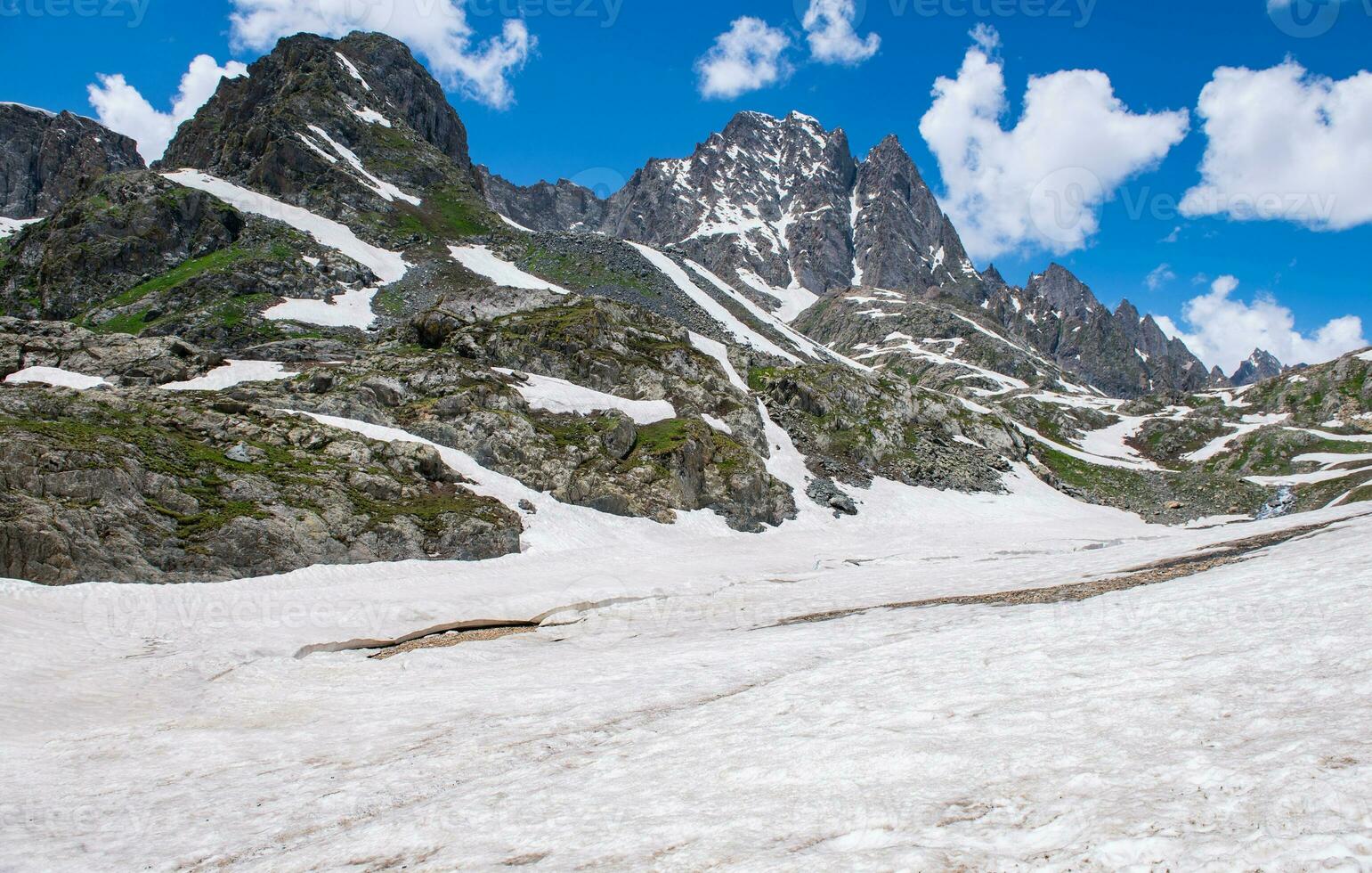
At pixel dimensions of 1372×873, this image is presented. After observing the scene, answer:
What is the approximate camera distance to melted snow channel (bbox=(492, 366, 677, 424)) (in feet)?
170

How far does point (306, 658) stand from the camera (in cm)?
1770

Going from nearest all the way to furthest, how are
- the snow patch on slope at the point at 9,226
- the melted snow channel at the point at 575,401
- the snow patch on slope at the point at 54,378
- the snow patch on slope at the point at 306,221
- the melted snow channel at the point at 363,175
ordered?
the snow patch on slope at the point at 54,378 → the melted snow channel at the point at 575,401 → the snow patch on slope at the point at 306,221 → the melted snow channel at the point at 363,175 → the snow patch on slope at the point at 9,226

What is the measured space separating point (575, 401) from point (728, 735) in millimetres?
44802

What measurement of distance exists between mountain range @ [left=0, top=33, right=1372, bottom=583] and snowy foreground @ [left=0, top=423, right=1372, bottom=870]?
7751 millimetres

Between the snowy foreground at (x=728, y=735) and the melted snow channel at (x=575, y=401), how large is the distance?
30.3 meters

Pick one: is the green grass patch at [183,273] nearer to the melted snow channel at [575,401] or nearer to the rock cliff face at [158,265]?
the rock cliff face at [158,265]

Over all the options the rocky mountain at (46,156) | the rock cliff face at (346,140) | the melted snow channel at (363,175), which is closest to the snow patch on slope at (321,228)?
the rock cliff face at (346,140)

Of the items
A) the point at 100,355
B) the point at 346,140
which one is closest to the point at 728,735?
the point at 100,355

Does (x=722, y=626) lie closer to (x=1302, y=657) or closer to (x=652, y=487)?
(x=1302, y=657)

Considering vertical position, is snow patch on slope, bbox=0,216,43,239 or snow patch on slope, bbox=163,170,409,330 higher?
snow patch on slope, bbox=0,216,43,239

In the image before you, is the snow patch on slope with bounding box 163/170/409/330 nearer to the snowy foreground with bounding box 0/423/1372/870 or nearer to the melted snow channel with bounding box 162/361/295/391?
the melted snow channel with bounding box 162/361/295/391

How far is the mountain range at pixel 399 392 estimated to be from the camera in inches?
1166

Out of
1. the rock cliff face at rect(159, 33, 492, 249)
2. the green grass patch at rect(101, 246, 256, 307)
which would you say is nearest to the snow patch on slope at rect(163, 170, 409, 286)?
the rock cliff face at rect(159, 33, 492, 249)

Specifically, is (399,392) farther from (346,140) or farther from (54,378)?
(346,140)
